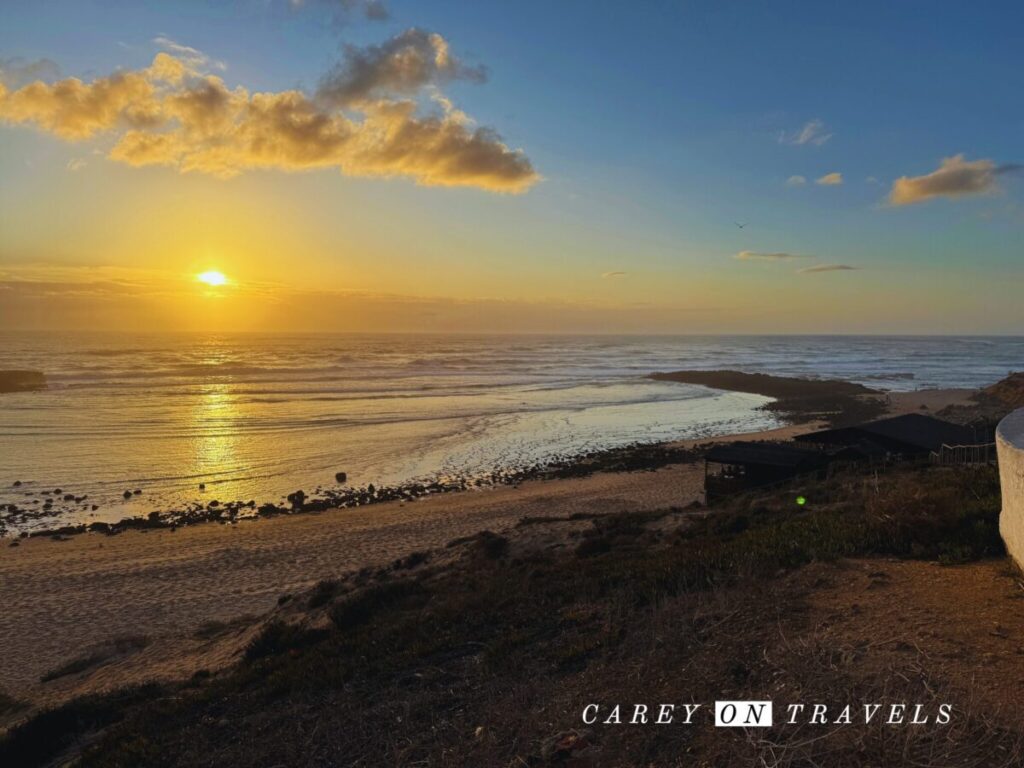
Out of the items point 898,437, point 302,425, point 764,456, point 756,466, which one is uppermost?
point 898,437

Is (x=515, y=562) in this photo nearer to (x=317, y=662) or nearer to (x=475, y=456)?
(x=317, y=662)

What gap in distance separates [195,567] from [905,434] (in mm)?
24992

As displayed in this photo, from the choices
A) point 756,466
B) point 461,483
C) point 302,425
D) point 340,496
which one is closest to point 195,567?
point 340,496

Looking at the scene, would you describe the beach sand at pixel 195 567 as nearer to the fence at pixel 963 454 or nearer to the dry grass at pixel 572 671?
the dry grass at pixel 572 671

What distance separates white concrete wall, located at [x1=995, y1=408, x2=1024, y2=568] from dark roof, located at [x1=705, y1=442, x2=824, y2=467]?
39.3ft

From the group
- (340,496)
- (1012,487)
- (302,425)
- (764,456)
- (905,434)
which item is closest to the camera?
(1012,487)

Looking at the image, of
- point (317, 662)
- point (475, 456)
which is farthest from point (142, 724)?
point (475, 456)

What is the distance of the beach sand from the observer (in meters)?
12.8

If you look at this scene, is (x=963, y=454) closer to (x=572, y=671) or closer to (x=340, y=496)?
(x=572, y=671)

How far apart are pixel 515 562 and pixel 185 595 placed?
907 centimetres

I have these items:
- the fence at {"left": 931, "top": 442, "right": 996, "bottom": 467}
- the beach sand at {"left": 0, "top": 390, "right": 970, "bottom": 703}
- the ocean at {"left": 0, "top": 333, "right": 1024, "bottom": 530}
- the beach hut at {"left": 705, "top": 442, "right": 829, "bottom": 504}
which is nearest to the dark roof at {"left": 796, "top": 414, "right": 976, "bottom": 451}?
the fence at {"left": 931, "top": 442, "right": 996, "bottom": 467}

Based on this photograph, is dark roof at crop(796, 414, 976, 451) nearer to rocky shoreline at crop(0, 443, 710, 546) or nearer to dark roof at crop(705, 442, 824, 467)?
dark roof at crop(705, 442, 824, 467)

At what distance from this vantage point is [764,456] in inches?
843

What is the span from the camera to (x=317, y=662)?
922 cm
